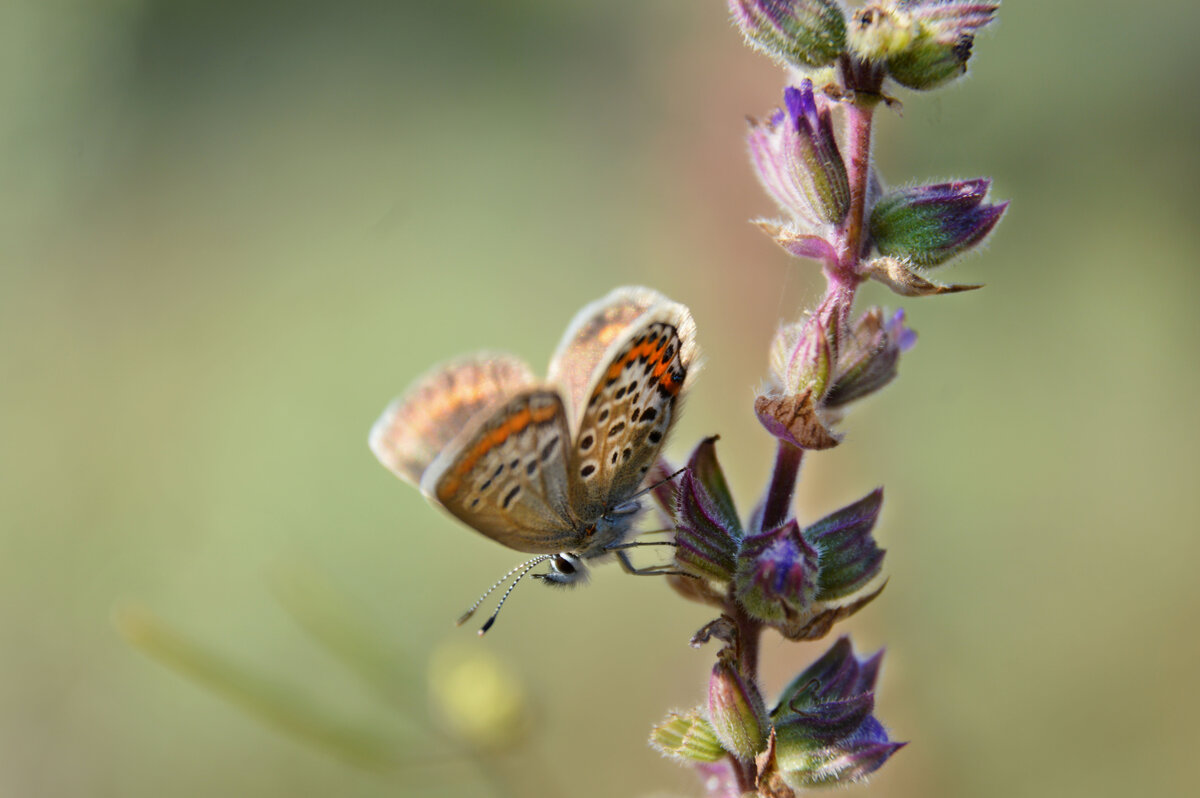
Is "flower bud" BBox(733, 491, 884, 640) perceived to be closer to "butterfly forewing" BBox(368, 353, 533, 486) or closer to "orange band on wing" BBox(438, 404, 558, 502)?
"orange band on wing" BBox(438, 404, 558, 502)

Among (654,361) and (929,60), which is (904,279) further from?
(654,361)

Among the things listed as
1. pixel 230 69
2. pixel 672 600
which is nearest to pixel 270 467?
pixel 672 600

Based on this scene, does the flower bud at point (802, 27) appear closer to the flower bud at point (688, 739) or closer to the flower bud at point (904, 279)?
the flower bud at point (904, 279)

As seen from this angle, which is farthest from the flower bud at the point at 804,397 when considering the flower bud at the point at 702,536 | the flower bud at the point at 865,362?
the flower bud at the point at 702,536

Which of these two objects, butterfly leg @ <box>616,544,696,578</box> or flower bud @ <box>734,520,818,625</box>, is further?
butterfly leg @ <box>616,544,696,578</box>

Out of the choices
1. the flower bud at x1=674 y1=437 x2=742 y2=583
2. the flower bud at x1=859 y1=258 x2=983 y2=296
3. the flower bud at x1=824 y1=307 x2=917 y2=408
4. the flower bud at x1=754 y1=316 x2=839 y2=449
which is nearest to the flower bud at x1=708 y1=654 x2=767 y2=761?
the flower bud at x1=674 y1=437 x2=742 y2=583

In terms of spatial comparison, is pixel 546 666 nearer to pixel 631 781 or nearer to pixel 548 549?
pixel 631 781
